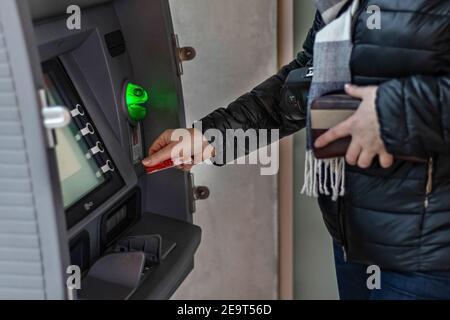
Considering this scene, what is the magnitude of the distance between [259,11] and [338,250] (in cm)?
98

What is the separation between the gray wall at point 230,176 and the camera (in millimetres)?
2322

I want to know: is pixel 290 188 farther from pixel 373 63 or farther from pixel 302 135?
pixel 373 63

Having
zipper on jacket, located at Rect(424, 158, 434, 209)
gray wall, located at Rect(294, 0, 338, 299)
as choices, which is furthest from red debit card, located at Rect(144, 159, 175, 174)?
gray wall, located at Rect(294, 0, 338, 299)

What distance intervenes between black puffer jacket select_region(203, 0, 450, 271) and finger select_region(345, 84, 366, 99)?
0.15ft

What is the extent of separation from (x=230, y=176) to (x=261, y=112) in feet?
2.60

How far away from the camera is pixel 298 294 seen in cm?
268

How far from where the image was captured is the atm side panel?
1.06 metres

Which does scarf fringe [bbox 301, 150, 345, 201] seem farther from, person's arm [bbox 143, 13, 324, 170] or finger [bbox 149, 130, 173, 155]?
finger [bbox 149, 130, 173, 155]

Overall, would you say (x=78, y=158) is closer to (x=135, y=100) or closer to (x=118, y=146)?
(x=118, y=146)

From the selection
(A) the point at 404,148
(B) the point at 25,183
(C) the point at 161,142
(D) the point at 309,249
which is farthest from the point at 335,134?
(D) the point at 309,249

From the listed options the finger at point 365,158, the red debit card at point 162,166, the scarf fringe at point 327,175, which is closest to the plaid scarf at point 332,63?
the scarf fringe at point 327,175

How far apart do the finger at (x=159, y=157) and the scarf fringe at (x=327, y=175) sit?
33cm

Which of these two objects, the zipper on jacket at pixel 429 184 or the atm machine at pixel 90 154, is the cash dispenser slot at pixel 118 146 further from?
the zipper on jacket at pixel 429 184
